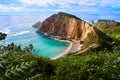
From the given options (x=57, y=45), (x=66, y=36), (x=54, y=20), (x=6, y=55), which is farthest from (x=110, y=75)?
(x=54, y=20)

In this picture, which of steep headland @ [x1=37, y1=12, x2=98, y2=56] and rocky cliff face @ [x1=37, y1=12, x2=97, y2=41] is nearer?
steep headland @ [x1=37, y1=12, x2=98, y2=56]

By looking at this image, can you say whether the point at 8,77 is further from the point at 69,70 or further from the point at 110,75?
the point at 69,70

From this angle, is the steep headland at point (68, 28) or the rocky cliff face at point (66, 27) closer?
the steep headland at point (68, 28)

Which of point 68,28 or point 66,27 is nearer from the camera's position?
point 68,28

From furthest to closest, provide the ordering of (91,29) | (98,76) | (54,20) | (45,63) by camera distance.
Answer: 1. (54,20)
2. (91,29)
3. (45,63)
4. (98,76)

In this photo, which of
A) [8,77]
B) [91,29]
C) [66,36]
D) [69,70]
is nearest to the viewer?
[8,77]

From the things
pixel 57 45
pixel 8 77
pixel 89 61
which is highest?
pixel 8 77

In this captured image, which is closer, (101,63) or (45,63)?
(101,63)

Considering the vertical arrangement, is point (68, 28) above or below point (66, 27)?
below
